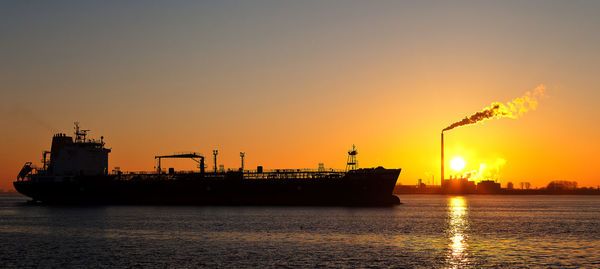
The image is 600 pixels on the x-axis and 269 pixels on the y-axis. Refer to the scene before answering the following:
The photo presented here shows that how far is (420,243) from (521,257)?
9.80 metres

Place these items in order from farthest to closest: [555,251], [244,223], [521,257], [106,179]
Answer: [106,179], [244,223], [555,251], [521,257]

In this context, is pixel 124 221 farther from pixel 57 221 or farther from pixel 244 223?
pixel 244 223

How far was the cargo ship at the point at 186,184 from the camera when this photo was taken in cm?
9981

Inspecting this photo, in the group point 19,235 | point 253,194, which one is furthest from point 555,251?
point 253,194

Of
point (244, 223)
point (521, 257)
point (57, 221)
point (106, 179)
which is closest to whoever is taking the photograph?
point (521, 257)

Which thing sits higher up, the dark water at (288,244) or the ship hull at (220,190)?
the ship hull at (220,190)

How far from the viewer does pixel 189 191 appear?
110 metres

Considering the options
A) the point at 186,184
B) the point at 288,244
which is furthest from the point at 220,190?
the point at 288,244

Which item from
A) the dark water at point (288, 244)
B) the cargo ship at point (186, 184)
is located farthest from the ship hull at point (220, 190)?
the dark water at point (288, 244)

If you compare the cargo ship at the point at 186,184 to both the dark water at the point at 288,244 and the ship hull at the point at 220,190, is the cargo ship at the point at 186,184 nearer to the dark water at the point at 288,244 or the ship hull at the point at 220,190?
the ship hull at the point at 220,190

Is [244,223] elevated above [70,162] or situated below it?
below

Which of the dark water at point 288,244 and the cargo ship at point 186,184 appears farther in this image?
the cargo ship at point 186,184

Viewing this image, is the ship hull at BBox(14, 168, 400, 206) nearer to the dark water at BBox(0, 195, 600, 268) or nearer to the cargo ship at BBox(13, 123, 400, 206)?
the cargo ship at BBox(13, 123, 400, 206)

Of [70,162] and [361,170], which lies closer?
[361,170]
